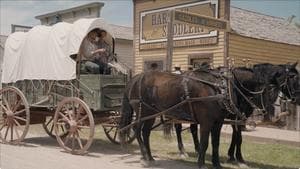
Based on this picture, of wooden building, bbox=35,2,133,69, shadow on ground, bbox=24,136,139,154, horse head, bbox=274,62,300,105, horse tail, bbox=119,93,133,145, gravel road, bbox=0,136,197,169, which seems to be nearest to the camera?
horse head, bbox=274,62,300,105

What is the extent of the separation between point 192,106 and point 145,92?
1219 mm

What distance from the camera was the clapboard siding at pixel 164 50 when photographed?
16594 mm

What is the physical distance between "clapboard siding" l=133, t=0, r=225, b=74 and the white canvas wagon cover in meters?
6.59

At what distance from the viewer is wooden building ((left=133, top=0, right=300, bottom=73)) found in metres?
16.7

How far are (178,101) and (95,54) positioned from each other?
2932mm

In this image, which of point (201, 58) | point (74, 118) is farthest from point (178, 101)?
point (201, 58)

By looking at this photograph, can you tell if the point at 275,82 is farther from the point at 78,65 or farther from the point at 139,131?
the point at 78,65

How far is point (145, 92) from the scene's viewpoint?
8.83m

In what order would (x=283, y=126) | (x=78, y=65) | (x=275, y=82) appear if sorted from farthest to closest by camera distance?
(x=283, y=126) → (x=78, y=65) → (x=275, y=82)

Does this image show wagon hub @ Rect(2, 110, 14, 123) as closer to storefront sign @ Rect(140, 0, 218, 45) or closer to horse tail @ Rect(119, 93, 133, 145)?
horse tail @ Rect(119, 93, 133, 145)

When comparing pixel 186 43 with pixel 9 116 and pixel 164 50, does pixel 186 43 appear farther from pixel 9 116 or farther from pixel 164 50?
pixel 9 116

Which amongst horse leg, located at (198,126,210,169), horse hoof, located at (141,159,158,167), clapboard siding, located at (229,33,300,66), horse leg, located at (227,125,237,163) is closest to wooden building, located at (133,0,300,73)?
clapboard siding, located at (229,33,300,66)

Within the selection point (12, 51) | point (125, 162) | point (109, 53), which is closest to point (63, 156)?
point (125, 162)

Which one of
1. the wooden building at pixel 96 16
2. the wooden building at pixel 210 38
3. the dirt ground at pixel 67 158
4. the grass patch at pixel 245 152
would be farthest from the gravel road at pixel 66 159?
the wooden building at pixel 96 16
